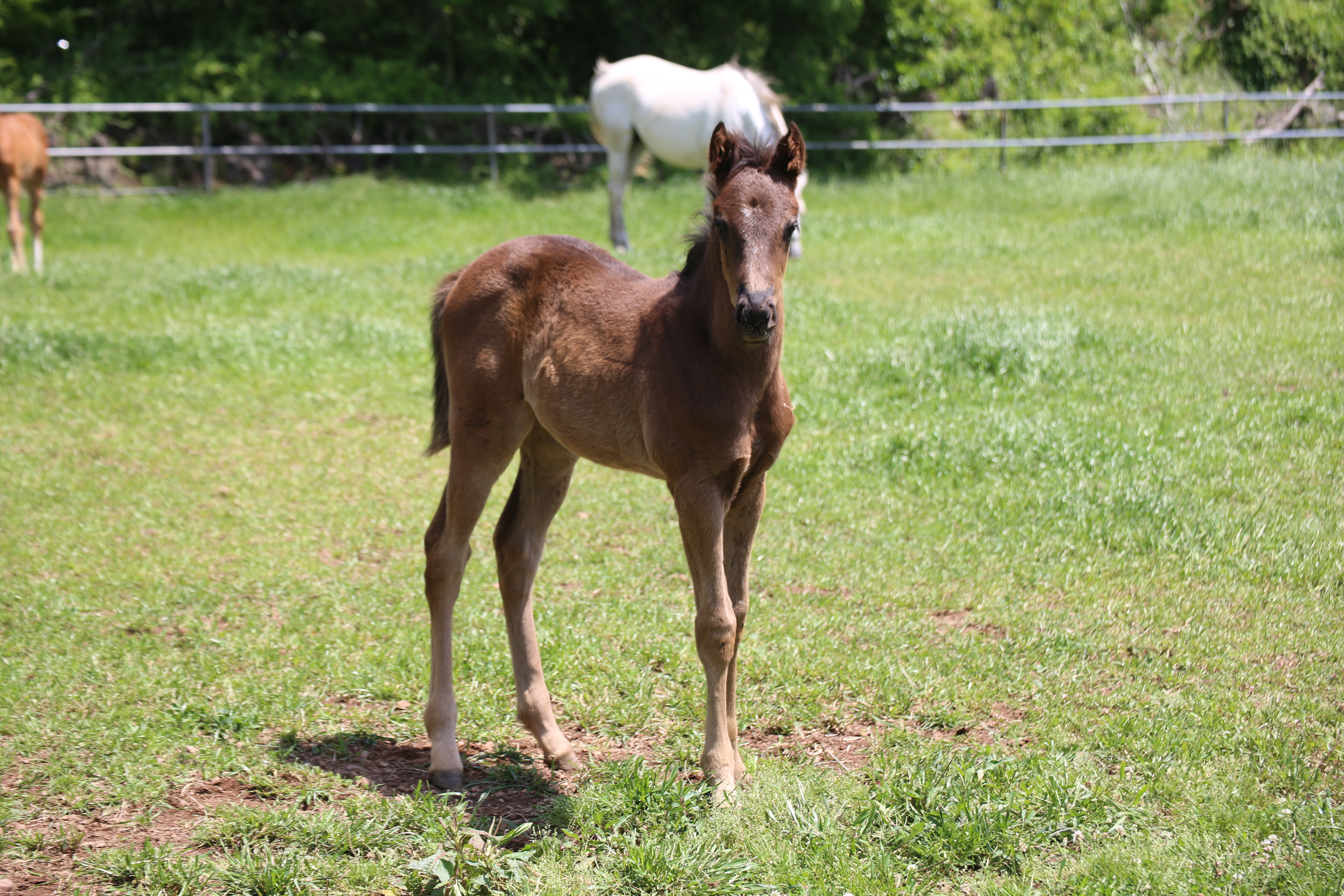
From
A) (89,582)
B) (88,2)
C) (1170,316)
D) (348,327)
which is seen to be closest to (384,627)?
(89,582)

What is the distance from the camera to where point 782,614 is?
5.68 m

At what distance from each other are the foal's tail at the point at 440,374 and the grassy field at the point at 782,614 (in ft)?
3.62

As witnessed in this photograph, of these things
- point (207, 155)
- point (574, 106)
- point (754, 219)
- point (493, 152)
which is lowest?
point (754, 219)

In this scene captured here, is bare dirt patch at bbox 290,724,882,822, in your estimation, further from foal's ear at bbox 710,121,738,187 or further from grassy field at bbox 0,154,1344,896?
foal's ear at bbox 710,121,738,187

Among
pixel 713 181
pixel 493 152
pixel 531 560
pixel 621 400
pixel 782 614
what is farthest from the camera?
pixel 493 152

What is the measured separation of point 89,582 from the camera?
19.8 feet

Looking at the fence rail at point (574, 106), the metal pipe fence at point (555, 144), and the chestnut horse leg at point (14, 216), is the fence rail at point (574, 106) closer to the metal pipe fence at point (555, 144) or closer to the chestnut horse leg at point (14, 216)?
the metal pipe fence at point (555, 144)

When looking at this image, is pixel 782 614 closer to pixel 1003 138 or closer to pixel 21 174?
pixel 21 174

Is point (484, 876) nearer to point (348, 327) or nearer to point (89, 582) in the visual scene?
point (89, 582)

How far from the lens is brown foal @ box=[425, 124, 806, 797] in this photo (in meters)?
3.85

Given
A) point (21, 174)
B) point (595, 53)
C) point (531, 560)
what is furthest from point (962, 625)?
point (595, 53)

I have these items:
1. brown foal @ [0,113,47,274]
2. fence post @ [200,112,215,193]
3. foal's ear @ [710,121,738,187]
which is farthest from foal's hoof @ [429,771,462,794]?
fence post @ [200,112,215,193]

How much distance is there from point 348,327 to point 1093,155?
14.3m

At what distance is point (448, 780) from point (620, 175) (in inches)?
478
